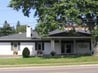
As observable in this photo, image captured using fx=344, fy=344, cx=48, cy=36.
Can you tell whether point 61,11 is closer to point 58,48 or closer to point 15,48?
point 58,48

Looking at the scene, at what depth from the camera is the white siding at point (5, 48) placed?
61906mm

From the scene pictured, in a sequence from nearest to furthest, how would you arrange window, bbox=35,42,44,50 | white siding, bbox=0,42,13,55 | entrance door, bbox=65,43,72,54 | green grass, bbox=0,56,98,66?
green grass, bbox=0,56,98,66
window, bbox=35,42,44,50
white siding, bbox=0,42,13,55
entrance door, bbox=65,43,72,54

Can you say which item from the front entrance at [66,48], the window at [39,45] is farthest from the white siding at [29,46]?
the front entrance at [66,48]

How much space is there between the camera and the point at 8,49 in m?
62.2

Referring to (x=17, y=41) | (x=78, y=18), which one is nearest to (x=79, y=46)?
(x=17, y=41)

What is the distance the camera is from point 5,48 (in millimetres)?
62125

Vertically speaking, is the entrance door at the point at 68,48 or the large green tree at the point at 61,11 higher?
the large green tree at the point at 61,11

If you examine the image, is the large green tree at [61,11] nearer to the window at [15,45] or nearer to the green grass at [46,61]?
the green grass at [46,61]

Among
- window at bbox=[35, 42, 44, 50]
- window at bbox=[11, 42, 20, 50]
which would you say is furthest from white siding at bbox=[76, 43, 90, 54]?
window at bbox=[11, 42, 20, 50]

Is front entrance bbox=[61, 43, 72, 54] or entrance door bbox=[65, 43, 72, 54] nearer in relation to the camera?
front entrance bbox=[61, 43, 72, 54]

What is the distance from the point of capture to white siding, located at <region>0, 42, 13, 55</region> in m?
61.9

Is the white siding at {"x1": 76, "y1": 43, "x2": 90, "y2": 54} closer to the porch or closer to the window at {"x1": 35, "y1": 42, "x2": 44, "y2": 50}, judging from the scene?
the porch

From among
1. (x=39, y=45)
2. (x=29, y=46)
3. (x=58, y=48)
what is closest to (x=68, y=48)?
(x=58, y=48)

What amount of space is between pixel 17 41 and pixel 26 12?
439 inches
